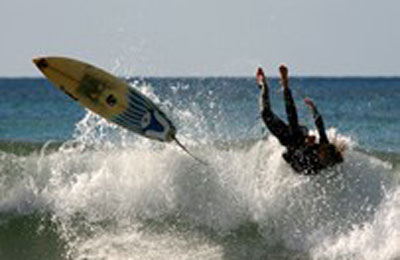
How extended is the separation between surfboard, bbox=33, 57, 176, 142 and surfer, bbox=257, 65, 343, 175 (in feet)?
7.16

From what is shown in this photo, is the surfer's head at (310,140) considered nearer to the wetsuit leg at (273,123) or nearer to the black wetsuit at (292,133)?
the black wetsuit at (292,133)

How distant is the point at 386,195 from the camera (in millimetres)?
10953

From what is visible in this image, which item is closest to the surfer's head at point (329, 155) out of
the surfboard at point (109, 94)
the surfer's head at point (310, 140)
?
the surfer's head at point (310, 140)

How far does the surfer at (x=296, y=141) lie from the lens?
10742mm

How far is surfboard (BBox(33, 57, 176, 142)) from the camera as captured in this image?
12.5 meters

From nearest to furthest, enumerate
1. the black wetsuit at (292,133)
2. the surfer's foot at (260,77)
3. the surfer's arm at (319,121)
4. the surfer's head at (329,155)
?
1. the surfer's arm at (319,121)
2. the surfer's head at (329,155)
3. the black wetsuit at (292,133)
4. the surfer's foot at (260,77)

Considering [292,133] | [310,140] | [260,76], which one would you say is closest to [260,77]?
[260,76]

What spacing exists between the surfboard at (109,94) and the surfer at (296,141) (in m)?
2.18

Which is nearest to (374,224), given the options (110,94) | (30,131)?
(110,94)

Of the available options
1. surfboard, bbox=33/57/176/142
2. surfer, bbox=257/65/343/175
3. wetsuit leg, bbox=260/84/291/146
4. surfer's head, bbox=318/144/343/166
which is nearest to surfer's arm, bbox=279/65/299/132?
surfer, bbox=257/65/343/175

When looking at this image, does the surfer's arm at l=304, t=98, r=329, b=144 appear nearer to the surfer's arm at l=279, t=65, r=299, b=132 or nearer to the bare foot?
the surfer's arm at l=279, t=65, r=299, b=132

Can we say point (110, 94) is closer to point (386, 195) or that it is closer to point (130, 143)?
point (130, 143)

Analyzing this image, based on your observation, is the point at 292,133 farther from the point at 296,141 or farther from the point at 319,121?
the point at 319,121

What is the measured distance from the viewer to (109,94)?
41.2ft
